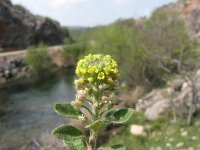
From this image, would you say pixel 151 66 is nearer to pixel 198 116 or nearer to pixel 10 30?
pixel 198 116

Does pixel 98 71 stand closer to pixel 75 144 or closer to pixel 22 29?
pixel 75 144

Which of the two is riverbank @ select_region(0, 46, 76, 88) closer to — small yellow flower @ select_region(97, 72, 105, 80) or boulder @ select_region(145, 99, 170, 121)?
boulder @ select_region(145, 99, 170, 121)

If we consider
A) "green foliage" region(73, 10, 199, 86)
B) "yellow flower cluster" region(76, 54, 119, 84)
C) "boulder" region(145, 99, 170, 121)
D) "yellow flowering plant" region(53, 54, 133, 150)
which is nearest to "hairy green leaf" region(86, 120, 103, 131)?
"yellow flowering plant" region(53, 54, 133, 150)

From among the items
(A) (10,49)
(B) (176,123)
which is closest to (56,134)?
(B) (176,123)

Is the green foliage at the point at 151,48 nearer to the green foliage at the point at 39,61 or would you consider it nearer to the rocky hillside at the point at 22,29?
the green foliage at the point at 39,61

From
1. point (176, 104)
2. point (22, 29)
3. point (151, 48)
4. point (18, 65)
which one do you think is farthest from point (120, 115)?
point (22, 29)

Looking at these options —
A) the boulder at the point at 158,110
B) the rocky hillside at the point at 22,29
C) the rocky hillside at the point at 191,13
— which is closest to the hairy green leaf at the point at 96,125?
the boulder at the point at 158,110

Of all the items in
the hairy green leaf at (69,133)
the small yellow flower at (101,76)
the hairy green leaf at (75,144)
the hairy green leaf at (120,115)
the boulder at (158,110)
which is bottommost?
the boulder at (158,110)

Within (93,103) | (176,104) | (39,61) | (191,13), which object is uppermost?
(93,103)
